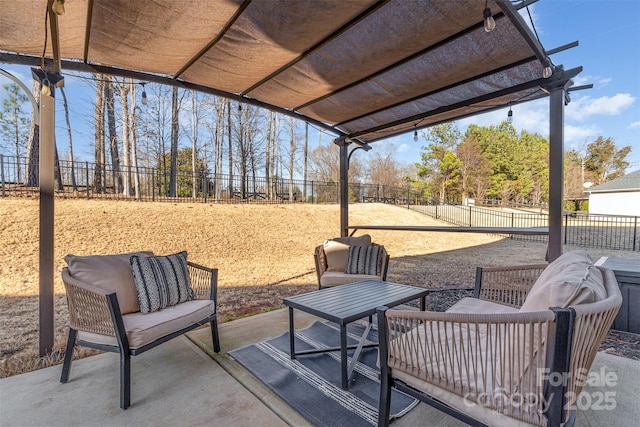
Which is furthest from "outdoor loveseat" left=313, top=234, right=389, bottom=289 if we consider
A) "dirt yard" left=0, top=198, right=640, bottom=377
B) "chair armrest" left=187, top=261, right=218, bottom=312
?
"chair armrest" left=187, top=261, right=218, bottom=312

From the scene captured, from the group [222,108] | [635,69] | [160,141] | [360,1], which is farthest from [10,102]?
[635,69]

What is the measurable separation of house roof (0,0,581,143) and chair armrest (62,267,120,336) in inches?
73.8

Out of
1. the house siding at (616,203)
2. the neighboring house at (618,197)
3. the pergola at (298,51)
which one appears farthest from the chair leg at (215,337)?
the house siding at (616,203)

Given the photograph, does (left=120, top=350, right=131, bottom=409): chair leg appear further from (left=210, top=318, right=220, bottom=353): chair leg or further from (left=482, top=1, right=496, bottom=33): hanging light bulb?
(left=482, top=1, right=496, bottom=33): hanging light bulb

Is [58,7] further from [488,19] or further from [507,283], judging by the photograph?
[507,283]

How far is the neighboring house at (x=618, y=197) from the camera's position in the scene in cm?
1510

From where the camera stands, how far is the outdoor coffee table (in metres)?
2.07

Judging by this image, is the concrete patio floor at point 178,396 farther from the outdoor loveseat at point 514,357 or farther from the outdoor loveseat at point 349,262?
the outdoor loveseat at point 349,262

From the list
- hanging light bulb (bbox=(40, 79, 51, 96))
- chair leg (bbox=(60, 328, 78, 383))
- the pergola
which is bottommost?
chair leg (bbox=(60, 328, 78, 383))

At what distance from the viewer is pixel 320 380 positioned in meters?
2.16

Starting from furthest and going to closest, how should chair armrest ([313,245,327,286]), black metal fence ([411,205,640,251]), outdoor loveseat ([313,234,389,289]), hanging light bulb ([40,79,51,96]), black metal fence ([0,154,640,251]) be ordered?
black metal fence ([411,205,640,251])
black metal fence ([0,154,640,251])
chair armrest ([313,245,327,286])
outdoor loveseat ([313,234,389,289])
hanging light bulb ([40,79,51,96])

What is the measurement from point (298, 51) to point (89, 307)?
2593 millimetres

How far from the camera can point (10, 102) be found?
10.5m

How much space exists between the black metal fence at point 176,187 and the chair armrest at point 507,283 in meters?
9.07
